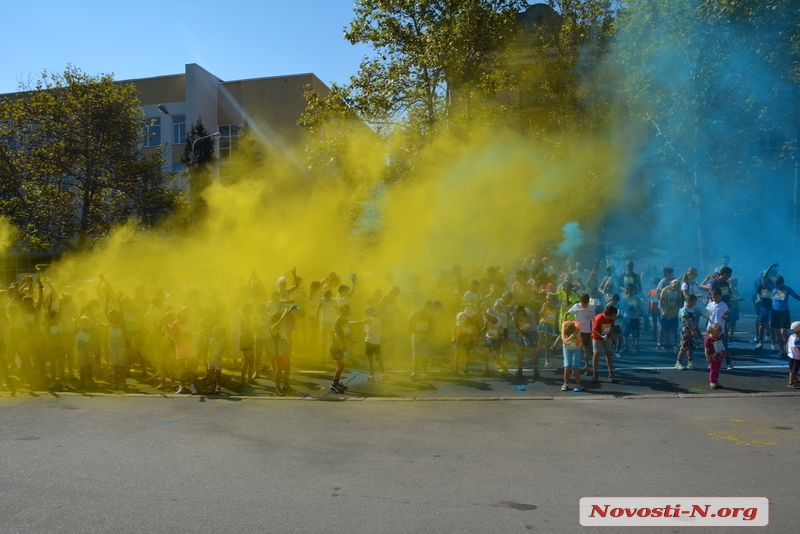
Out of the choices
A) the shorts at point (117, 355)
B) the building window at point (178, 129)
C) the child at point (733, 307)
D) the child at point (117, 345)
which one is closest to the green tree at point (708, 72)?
the child at point (733, 307)

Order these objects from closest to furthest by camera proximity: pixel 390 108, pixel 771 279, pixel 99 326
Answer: pixel 99 326
pixel 771 279
pixel 390 108

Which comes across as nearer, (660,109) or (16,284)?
(16,284)

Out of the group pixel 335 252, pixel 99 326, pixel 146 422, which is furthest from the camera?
pixel 335 252

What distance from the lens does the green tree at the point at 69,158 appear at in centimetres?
2028

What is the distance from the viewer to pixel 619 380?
10.0 m

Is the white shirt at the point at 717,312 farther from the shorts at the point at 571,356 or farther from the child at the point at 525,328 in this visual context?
the child at the point at 525,328

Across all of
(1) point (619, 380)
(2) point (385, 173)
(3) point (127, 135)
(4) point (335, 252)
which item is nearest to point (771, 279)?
(1) point (619, 380)

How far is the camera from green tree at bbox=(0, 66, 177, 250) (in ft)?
66.5

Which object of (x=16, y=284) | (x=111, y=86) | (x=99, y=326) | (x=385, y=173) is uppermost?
(x=111, y=86)

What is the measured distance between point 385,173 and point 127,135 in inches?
335

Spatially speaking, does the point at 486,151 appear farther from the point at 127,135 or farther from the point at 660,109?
the point at 127,135

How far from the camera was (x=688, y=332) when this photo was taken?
1038 centimetres

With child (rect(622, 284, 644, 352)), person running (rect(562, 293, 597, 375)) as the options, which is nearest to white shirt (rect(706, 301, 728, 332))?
child (rect(622, 284, 644, 352))

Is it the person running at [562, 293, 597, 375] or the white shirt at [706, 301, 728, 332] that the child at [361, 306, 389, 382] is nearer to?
the person running at [562, 293, 597, 375]
